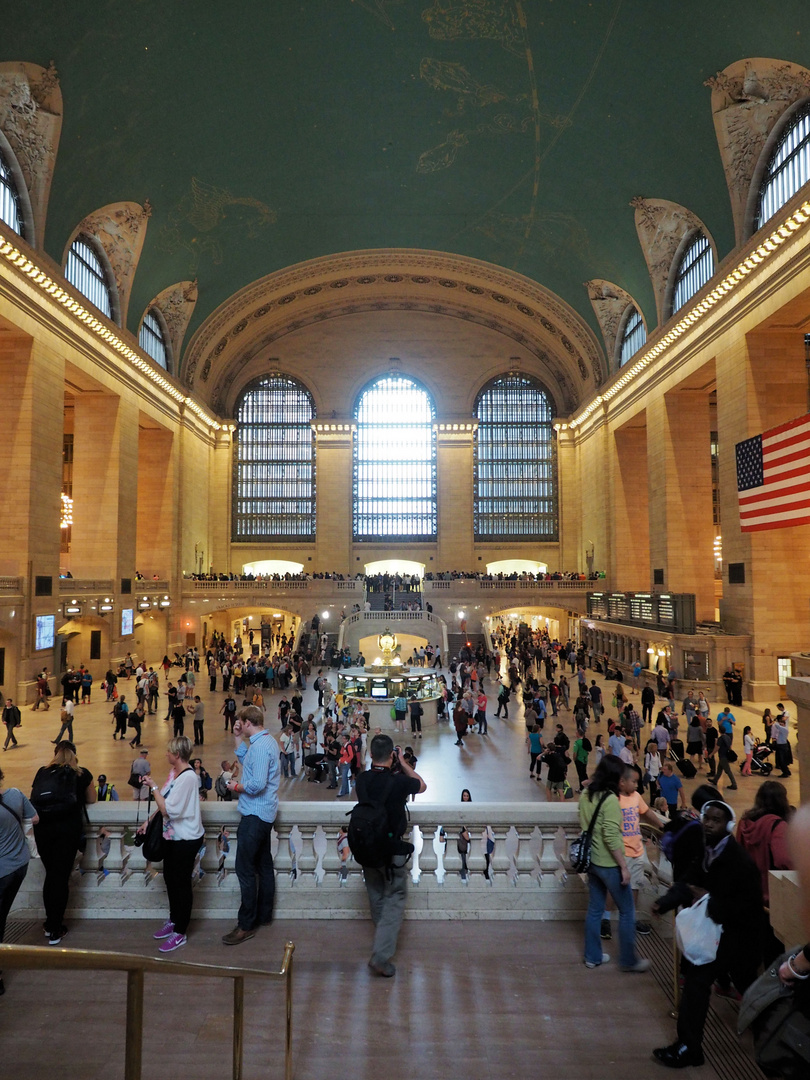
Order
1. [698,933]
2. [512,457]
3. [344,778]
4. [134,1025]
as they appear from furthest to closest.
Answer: [512,457] < [344,778] < [698,933] < [134,1025]

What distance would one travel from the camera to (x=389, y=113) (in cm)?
2180

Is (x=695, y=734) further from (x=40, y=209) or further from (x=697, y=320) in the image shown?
(x=40, y=209)

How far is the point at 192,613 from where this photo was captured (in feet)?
101

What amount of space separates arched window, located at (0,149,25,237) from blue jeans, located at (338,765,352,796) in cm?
1588

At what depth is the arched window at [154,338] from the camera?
27656mm

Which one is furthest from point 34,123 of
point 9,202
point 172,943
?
point 172,943

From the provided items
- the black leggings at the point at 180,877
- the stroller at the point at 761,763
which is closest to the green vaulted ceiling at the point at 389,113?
the stroller at the point at 761,763

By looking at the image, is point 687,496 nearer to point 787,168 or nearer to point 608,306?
point 608,306

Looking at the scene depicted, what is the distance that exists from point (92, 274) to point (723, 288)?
19333 mm

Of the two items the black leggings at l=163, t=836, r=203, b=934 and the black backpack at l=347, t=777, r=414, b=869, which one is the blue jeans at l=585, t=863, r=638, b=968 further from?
the black leggings at l=163, t=836, r=203, b=934

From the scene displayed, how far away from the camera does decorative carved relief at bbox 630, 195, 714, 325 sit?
73.8 ft

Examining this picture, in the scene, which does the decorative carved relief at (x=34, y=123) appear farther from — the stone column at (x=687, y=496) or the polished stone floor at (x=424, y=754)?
the stone column at (x=687, y=496)

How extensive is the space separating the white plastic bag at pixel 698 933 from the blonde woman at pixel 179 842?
2402 mm

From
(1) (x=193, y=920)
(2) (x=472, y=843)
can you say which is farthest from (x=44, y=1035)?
(2) (x=472, y=843)
